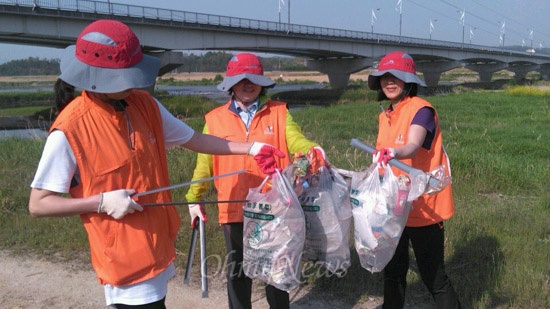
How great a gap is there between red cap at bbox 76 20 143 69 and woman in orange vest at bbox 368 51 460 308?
142cm

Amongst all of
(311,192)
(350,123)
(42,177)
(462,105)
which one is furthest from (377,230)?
(462,105)

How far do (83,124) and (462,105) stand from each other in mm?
19715

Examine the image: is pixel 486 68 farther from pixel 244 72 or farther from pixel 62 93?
pixel 62 93

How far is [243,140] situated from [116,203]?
3.87 feet

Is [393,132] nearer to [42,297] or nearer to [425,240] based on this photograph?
[425,240]

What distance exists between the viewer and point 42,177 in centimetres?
194

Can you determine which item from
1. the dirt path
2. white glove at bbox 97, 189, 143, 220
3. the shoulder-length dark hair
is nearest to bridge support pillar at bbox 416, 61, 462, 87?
the dirt path

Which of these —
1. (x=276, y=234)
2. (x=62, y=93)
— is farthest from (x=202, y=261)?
(x=62, y=93)

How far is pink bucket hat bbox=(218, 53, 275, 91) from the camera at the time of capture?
118 inches

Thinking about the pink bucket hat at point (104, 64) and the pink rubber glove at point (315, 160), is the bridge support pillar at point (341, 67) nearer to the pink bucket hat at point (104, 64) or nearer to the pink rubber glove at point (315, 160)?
the pink rubber glove at point (315, 160)

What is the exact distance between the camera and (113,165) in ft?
6.66

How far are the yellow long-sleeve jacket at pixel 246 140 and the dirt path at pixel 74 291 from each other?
1071 mm

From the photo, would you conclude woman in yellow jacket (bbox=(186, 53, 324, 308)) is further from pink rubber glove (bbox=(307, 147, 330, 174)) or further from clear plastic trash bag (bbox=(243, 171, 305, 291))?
clear plastic trash bag (bbox=(243, 171, 305, 291))

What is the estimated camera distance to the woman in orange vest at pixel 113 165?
194cm
